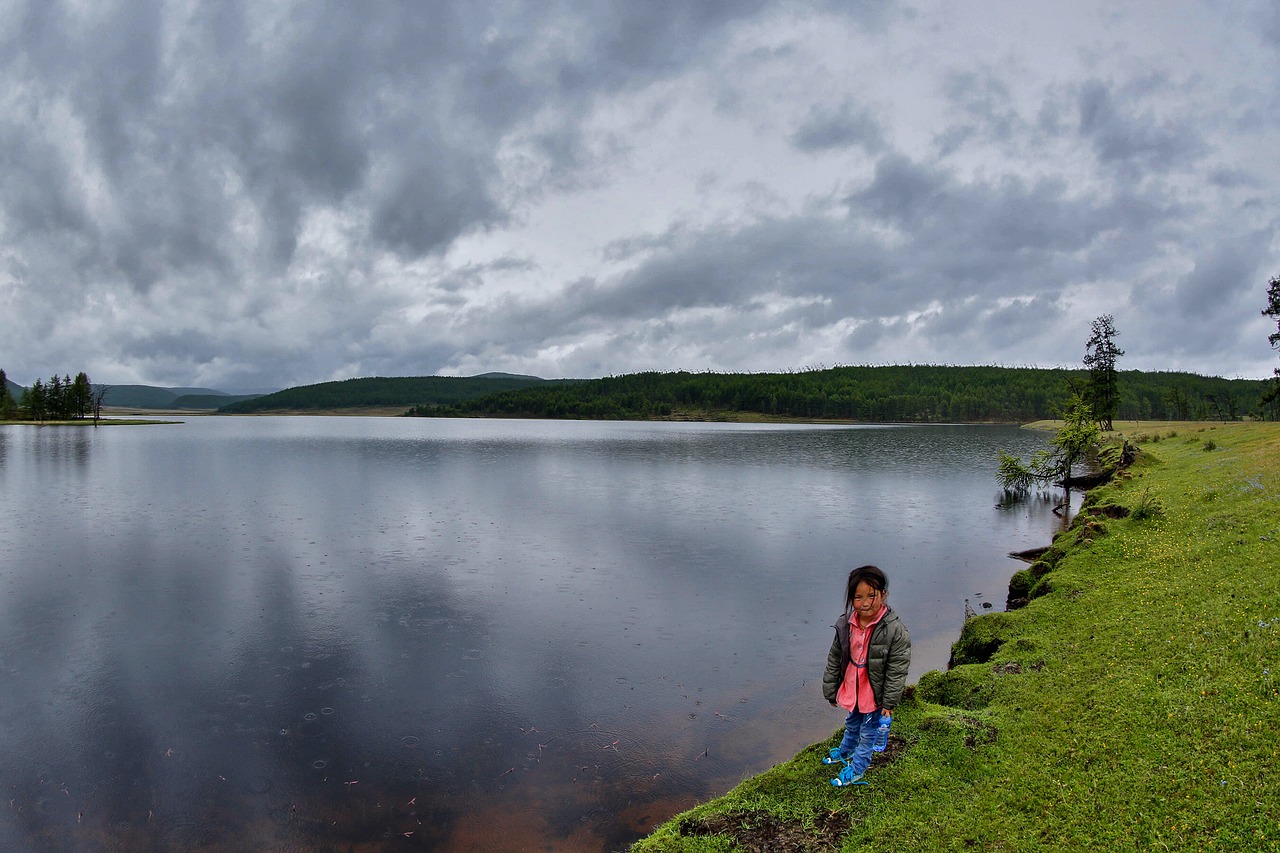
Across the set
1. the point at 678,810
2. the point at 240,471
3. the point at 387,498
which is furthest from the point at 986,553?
the point at 240,471

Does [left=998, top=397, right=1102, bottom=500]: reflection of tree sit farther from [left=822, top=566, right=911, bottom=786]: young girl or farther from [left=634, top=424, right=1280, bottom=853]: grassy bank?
[left=822, top=566, right=911, bottom=786]: young girl

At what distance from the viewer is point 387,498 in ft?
132

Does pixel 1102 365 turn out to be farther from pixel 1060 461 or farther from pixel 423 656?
pixel 423 656

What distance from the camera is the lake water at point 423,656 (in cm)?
1025

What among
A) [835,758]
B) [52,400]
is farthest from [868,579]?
[52,400]

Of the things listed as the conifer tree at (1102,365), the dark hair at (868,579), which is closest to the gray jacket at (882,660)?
the dark hair at (868,579)

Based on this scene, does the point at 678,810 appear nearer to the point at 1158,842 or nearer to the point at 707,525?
the point at 1158,842

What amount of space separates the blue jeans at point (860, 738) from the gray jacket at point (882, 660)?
Answer: 0.19 metres

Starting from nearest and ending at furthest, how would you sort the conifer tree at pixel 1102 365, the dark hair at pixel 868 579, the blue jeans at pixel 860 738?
1. the dark hair at pixel 868 579
2. the blue jeans at pixel 860 738
3. the conifer tree at pixel 1102 365

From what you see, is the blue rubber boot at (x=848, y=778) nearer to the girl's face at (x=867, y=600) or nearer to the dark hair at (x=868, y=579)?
the girl's face at (x=867, y=600)

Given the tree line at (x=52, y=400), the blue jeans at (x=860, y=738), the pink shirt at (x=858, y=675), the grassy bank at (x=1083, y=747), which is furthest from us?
the tree line at (x=52, y=400)

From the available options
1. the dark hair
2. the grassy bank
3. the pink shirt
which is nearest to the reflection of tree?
the grassy bank

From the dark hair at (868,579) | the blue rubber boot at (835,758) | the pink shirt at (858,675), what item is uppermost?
the dark hair at (868,579)

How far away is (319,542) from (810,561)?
19767 millimetres
